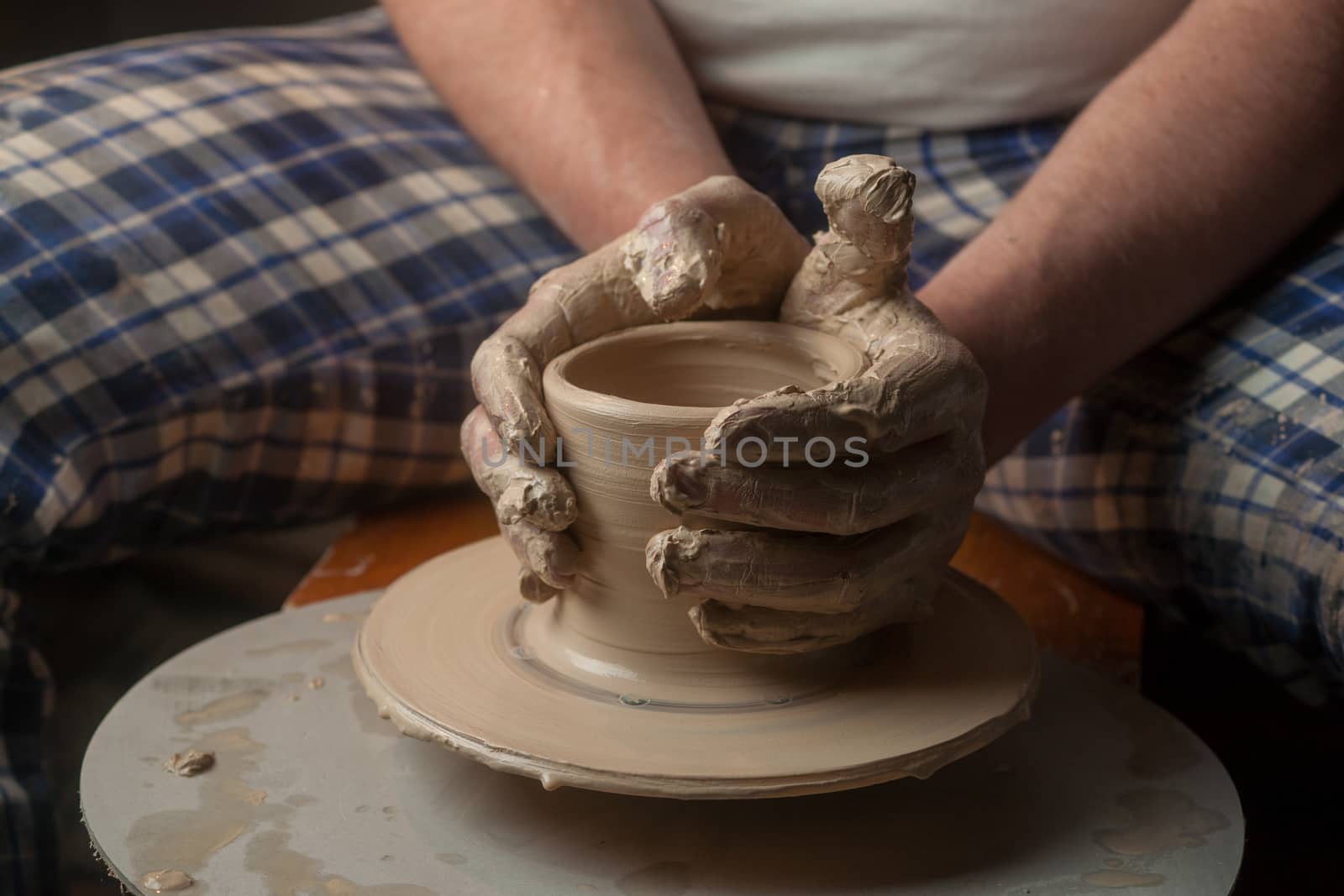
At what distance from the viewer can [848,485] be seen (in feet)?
3.66

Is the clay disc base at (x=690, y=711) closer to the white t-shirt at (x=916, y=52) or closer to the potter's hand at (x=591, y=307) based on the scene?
the potter's hand at (x=591, y=307)

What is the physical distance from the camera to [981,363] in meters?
1.57

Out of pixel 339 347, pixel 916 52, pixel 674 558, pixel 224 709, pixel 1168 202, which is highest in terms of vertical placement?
pixel 916 52

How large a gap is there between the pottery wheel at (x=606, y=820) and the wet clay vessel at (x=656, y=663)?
0.33ft

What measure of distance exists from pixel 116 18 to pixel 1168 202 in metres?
3.26

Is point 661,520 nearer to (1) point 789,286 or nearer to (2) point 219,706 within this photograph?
(1) point 789,286

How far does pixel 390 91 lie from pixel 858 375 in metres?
1.61

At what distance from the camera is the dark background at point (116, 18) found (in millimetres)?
3510

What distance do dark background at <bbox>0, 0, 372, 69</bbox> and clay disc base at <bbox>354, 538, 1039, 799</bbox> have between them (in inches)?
113

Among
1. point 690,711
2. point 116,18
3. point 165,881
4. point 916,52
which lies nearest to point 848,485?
point 690,711

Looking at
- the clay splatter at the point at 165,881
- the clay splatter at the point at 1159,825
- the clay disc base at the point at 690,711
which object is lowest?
the clay splatter at the point at 1159,825

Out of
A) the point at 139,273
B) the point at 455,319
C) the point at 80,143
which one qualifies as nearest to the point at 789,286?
the point at 455,319

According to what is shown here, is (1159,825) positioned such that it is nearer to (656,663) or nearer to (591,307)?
(656,663)

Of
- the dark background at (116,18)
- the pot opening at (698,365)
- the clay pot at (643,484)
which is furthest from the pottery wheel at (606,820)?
the dark background at (116,18)
